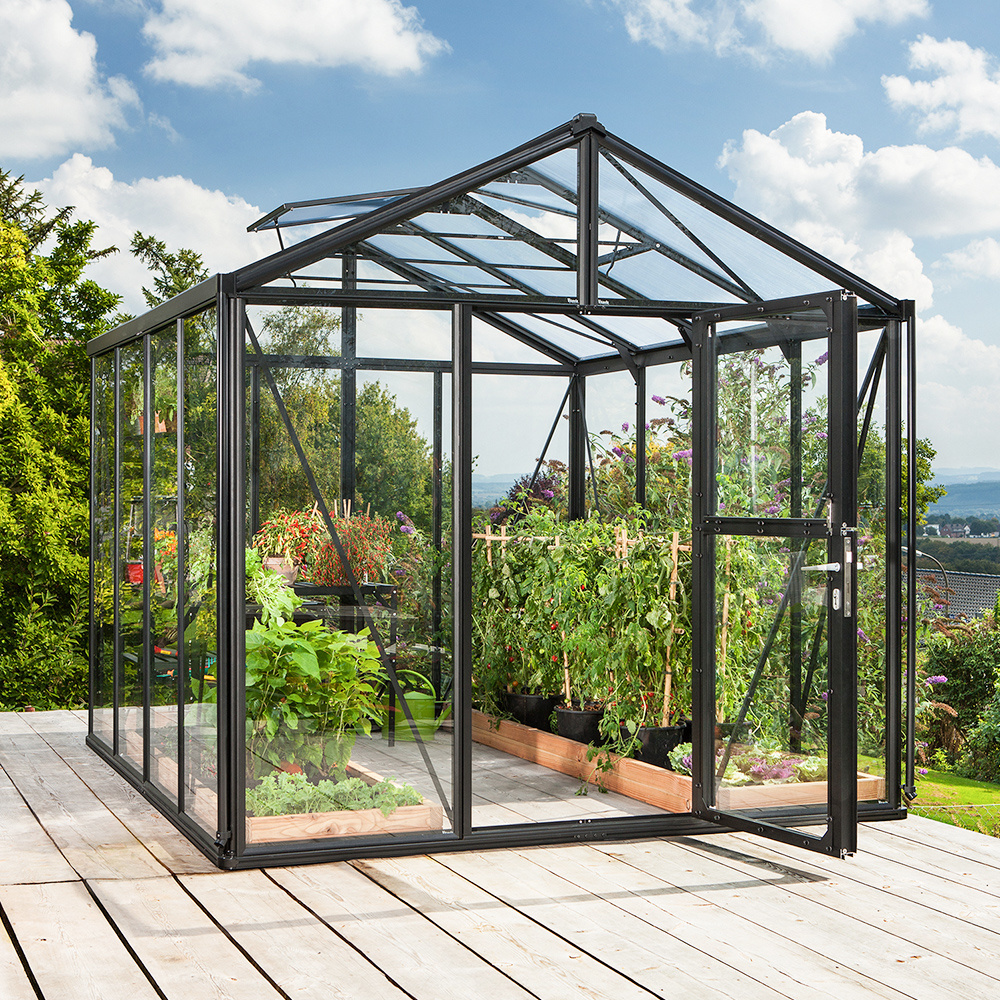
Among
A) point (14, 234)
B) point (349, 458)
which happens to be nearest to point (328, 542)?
point (349, 458)

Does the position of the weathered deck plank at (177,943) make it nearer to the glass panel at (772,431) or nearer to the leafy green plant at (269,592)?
the leafy green plant at (269,592)

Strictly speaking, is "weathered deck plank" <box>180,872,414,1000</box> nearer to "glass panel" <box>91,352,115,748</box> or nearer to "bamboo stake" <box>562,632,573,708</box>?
"bamboo stake" <box>562,632,573,708</box>

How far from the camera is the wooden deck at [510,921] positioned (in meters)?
3.24

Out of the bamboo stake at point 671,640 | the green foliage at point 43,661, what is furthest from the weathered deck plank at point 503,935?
the green foliage at point 43,661

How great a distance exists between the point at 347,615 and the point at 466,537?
0.54 meters

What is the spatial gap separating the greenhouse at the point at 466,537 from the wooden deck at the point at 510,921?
0.61 ft

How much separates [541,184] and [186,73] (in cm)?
1831

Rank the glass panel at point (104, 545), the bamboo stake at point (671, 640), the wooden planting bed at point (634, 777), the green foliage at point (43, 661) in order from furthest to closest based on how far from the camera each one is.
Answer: the green foliage at point (43, 661), the glass panel at point (104, 545), the bamboo stake at point (671, 640), the wooden planting bed at point (634, 777)

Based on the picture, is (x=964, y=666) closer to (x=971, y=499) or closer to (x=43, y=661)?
A: (x=43, y=661)

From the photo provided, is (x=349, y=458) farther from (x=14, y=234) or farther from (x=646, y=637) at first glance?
(x=14, y=234)

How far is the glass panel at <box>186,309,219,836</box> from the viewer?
445cm

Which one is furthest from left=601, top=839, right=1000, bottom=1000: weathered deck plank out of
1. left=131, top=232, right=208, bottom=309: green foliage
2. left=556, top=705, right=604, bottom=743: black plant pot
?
left=131, top=232, right=208, bottom=309: green foliage

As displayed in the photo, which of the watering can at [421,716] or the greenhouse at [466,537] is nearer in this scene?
the greenhouse at [466,537]

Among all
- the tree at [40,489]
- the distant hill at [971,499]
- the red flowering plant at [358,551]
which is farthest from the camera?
the distant hill at [971,499]
